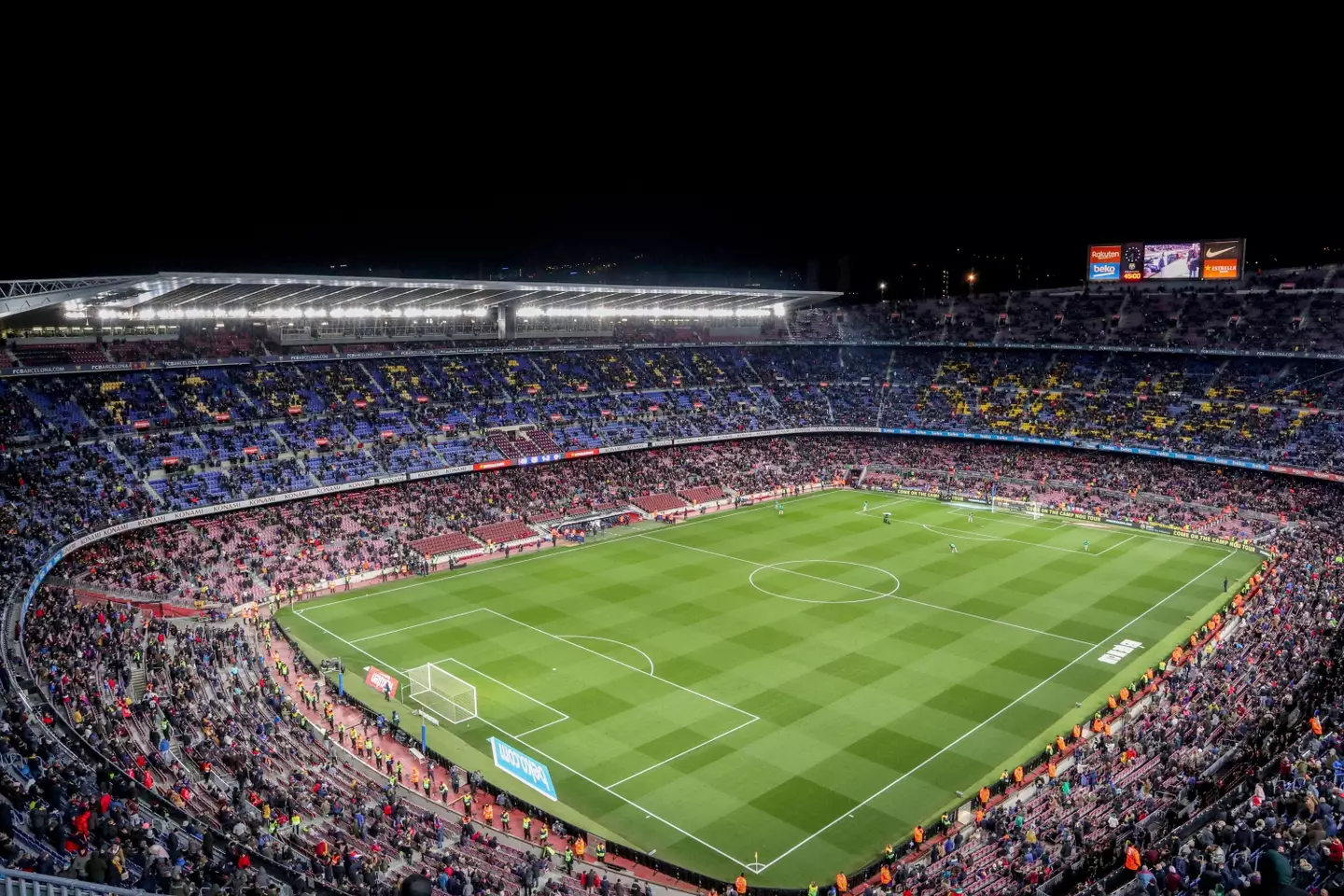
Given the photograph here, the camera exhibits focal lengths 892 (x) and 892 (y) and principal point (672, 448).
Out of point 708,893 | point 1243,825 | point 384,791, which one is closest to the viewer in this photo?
point 1243,825

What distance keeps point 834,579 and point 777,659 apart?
38.1ft

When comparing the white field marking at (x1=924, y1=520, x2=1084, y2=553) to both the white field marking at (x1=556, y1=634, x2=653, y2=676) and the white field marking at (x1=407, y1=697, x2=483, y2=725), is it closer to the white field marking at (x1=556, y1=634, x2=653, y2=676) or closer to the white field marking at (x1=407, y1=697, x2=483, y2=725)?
the white field marking at (x1=556, y1=634, x2=653, y2=676)

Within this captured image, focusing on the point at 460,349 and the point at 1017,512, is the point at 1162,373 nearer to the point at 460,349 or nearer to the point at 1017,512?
the point at 1017,512

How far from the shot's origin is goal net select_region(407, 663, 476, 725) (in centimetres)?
3086

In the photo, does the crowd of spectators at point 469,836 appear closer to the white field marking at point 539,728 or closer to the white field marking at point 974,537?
the white field marking at point 539,728

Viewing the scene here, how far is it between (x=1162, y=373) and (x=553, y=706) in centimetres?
6114

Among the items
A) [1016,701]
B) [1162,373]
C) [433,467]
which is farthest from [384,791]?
[1162,373]

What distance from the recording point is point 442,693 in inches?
1265

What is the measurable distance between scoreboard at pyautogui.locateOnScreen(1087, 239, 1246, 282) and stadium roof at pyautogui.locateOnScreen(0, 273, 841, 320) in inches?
859

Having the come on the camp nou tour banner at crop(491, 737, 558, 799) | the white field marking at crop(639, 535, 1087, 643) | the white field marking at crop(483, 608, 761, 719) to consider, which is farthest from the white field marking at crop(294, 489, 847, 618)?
the come on the camp nou tour banner at crop(491, 737, 558, 799)

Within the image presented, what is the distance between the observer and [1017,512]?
203 ft

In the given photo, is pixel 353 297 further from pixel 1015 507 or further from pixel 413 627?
pixel 1015 507

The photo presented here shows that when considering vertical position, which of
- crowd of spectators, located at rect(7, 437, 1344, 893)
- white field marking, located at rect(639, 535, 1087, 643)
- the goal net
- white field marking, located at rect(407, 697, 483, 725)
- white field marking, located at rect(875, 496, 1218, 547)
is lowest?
white field marking, located at rect(875, 496, 1218, 547)

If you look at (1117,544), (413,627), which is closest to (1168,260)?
(1117,544)
